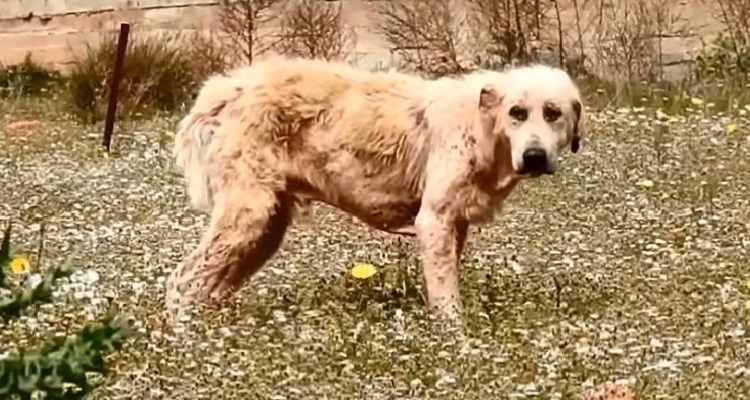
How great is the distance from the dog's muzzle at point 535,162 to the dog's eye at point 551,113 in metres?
0.21

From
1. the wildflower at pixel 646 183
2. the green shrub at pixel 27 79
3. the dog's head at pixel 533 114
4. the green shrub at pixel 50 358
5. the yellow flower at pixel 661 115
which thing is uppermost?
the green shrub at pixel 50 358

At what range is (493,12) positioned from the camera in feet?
51.9

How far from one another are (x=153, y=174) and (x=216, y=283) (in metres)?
4.31

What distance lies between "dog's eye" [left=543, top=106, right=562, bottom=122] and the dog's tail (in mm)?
1348

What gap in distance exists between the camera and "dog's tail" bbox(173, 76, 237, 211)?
7.55m

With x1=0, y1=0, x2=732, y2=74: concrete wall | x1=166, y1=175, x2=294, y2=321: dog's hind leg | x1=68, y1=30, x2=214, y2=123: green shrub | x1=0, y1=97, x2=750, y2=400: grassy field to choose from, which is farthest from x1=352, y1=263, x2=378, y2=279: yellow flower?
x1=0, y1=0, x2=732, y2=74: concrete wall

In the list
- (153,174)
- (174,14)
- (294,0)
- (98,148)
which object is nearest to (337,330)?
(153,174)

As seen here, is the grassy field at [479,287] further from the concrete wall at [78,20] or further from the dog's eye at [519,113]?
the concrete wall at [78,20]

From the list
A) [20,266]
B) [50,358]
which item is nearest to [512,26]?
[20,266]

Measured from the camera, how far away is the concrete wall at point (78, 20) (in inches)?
753

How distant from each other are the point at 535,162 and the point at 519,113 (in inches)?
10.8

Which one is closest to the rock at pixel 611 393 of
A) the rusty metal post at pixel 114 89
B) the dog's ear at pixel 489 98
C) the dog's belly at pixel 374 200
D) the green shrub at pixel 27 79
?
the dog's ear at pixel 489 98

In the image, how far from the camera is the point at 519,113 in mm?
7207

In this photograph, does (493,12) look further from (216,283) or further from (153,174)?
(216,283)
